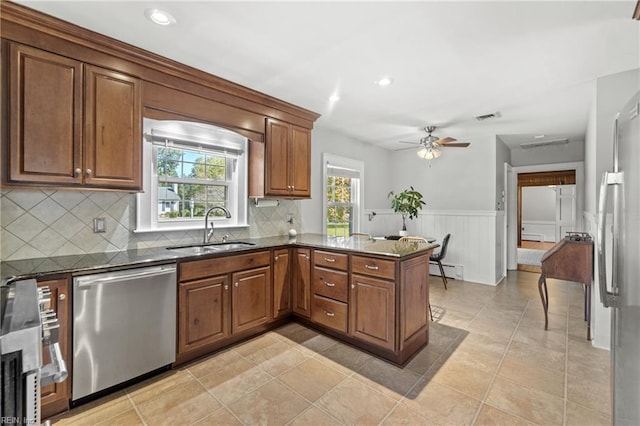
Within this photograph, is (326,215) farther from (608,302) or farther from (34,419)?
(34,419)

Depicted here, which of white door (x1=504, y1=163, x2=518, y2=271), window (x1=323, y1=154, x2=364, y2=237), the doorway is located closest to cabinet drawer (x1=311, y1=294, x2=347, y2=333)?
window (x1=323, y1=154, x2=364, y2=237)

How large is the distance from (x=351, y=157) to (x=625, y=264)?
4.06m

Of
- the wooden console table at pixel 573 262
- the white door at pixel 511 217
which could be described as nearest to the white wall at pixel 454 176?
the white door at pixel 511 217

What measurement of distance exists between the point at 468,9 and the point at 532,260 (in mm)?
7293

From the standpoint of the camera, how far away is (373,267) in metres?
2.47

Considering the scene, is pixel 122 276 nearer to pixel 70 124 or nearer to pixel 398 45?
pixel 70 124

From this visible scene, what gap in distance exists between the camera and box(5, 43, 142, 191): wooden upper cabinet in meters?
1.81

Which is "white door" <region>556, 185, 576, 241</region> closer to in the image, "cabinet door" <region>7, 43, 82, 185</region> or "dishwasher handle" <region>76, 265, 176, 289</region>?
"dishwasher handle" <region>76, 265, 176, 289</region>

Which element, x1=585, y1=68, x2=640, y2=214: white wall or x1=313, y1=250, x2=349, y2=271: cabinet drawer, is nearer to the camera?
x1=585, y1=68, x2=640, y2=214: white wall

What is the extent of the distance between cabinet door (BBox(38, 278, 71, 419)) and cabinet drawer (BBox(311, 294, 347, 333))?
1.93 meters

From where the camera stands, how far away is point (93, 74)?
2.09 meters

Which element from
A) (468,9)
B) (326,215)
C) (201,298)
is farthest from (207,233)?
(468,9)

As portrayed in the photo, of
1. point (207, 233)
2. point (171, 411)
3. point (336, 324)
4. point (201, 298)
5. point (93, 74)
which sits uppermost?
point (93, 74)

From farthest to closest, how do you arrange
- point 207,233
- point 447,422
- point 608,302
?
point 207,233 < point 447,422 < point 608,302
